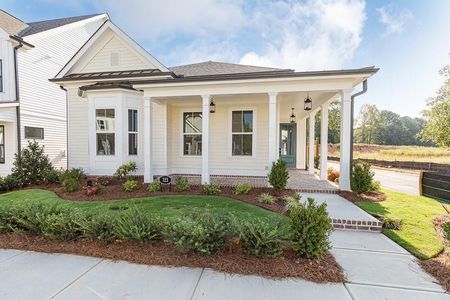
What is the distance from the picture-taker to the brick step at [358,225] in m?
4.51

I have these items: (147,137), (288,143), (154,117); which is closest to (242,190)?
(147,137)

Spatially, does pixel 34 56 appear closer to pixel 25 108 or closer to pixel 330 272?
pixel 25 108

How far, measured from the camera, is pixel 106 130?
356 inches

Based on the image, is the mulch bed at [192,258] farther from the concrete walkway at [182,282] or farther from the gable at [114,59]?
the gable at [114,59]

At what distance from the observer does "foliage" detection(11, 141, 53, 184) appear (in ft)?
27.6

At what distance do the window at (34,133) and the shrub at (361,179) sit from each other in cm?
1407

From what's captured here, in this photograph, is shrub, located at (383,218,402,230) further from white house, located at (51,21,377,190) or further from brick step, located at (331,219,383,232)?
white house, located at (51,21,377,190)

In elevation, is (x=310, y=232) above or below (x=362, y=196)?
above

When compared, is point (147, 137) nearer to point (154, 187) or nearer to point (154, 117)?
point (154, 117)

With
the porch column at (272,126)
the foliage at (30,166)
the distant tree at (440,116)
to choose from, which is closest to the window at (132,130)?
the foliage at (30,166)

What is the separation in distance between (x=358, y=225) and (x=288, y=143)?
28.4ft

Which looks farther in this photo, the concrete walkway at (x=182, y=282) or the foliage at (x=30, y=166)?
the foliage at (x=30, y=166)

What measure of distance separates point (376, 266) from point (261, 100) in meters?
6.88

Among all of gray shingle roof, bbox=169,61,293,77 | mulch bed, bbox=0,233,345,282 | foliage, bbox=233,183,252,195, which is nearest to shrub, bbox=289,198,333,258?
mulch bed, bbox=0,233,345,282
